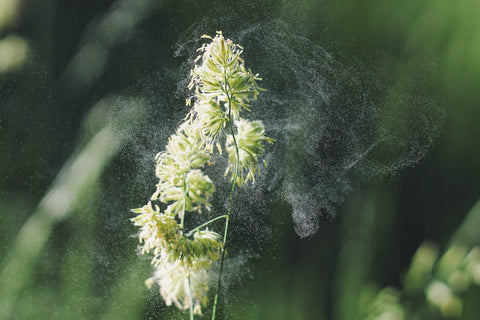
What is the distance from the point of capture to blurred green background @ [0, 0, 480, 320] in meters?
0.78

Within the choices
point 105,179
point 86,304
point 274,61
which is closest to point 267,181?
point 274,61

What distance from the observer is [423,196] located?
79 cm

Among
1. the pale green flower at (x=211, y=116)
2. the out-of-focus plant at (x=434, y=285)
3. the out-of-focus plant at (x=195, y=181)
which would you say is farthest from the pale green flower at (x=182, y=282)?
the out-of-focus plant at (x=434, y=285)

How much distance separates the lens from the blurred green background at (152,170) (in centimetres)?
78

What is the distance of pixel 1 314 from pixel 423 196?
0.99m

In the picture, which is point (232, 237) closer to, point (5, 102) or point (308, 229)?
point (308, 229)

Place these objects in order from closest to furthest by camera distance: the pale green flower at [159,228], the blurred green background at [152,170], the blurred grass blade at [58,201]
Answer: the pale green flower at [159,228], the blurred green background at [152,170], the blurred grass blade at [58,201]

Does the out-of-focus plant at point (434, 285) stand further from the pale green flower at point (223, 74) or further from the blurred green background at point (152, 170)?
the pale green flower at point (223, 74)

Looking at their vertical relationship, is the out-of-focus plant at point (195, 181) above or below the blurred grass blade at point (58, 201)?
above

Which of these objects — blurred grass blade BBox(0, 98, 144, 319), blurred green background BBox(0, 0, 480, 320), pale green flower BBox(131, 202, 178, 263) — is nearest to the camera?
pale green flower BBox(131, 202, 178, 263)

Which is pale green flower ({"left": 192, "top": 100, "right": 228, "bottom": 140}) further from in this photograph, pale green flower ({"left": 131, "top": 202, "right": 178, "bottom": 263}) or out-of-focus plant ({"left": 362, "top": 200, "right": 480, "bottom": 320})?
out-of-focus plant ({"left": 362, "top": 200, "right": 480, "bottom": 320})

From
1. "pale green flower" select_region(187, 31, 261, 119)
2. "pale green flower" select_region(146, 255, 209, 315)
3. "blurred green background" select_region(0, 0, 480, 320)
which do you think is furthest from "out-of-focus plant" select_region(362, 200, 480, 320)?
"pale green flower" select_region(187, 31, 261, 119)

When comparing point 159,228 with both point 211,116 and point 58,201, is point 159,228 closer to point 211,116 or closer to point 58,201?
point 211,116

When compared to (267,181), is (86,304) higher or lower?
lower
